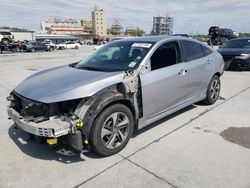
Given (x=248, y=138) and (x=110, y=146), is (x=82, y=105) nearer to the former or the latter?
(x=110, y=146)

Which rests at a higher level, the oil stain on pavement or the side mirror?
the side mirror

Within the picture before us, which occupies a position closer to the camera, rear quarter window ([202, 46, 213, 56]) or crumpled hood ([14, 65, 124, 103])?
crumpled hood ([14, 65, 124, 103])

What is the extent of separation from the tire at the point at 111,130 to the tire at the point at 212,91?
2560 millimetres

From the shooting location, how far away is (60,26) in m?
128

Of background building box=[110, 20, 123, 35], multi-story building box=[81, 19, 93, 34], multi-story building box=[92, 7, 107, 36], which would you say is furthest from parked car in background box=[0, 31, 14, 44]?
background building box=[110, 20, 123, 35]

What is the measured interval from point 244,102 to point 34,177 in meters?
4.96

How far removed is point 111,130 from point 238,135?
2.17 m

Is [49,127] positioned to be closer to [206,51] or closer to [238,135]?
[238,135]

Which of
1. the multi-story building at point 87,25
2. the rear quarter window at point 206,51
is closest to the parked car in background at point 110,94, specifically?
the rear quarter window at point 206,51

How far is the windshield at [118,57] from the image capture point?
141 inches

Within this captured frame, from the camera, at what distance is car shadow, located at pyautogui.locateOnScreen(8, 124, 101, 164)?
120 inches

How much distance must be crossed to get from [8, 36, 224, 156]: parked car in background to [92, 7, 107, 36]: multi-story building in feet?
418

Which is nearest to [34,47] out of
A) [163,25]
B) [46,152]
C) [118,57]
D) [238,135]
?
[118,57]

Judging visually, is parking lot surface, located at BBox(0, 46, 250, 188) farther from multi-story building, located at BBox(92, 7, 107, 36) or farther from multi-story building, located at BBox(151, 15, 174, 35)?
multi-story building, located at BBox(92, 7, 107, 36)
